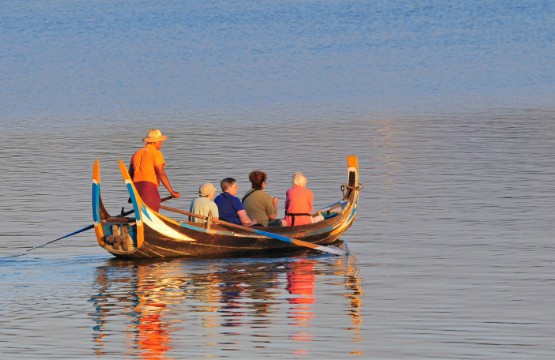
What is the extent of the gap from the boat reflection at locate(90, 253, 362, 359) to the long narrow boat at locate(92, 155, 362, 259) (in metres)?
0.30

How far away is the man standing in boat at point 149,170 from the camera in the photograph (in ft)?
74.8

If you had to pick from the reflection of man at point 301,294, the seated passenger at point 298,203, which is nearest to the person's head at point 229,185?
the seated passenger at point 298,203

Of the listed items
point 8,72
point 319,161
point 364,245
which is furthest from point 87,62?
point 364,245

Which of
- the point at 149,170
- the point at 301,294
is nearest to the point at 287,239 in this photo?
the point at 149,170

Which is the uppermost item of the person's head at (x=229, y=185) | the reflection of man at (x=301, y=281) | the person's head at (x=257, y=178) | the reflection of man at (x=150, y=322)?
the person's head at (x=257, y=178)

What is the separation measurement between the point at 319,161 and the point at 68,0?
89688mm

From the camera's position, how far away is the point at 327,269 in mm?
22125

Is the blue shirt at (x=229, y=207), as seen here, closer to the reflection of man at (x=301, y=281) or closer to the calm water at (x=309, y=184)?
the calm water at (x=309, y=184)

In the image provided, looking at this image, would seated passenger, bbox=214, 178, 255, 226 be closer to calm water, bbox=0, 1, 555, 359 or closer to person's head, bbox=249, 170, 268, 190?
person's head, bbox=249, 170, 268, 190

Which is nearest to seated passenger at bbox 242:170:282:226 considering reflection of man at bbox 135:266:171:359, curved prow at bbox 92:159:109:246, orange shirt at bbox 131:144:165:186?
orange shirt at bbox 131:144:165:186

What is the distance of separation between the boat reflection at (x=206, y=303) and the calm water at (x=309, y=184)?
5 centimetres

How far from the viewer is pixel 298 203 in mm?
24500

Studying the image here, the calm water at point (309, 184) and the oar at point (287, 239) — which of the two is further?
the oar at point (287, 239)

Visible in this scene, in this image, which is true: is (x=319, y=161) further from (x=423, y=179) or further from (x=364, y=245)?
(x=364, y=245)
